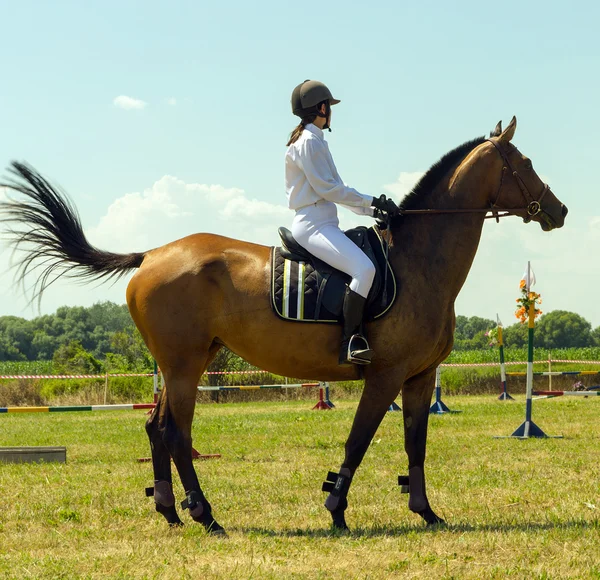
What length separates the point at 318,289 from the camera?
20.3 feet

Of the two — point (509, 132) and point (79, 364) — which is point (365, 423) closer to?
point (509, 132)

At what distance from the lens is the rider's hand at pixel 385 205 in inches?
246

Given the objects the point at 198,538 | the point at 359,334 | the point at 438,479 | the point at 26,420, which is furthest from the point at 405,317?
the point at 26,420

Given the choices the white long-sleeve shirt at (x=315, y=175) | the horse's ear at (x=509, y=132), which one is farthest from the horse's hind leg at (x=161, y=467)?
the horse's ear at (x=509, y=132)

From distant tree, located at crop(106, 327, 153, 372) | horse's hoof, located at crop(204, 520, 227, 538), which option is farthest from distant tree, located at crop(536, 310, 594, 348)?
horse's hoof, located at crop(204, 520, 227, 538)

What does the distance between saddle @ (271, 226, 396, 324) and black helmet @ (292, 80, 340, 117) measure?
1.05m

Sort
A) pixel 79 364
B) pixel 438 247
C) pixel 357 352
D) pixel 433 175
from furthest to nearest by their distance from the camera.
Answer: pixel 79 364, pixel 433 175, pixel 438 247, pixel 357 352

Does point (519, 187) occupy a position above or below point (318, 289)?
above

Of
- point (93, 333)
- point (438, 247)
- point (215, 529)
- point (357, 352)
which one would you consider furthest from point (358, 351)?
point (93, 333)

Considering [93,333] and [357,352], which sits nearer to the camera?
[357,352]

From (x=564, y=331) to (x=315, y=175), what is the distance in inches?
3749

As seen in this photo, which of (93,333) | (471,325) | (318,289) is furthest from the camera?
(471,325)

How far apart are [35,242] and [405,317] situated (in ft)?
10.4

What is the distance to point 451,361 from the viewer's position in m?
42.7
